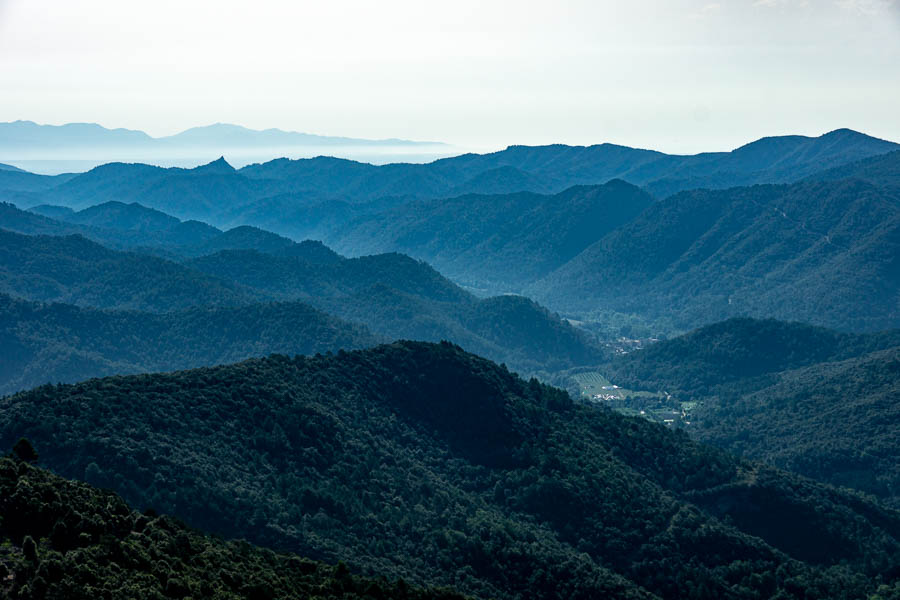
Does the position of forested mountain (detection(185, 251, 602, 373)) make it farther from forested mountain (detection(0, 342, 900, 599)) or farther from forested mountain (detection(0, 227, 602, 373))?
forested mountain (detection(0, 342, 900, 599))

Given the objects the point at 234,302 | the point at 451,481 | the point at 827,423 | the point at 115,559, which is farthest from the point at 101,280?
the point at 115,559

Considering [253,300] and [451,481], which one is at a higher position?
[253,300]

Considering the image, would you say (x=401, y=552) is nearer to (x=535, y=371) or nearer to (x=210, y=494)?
(x=210, y=494)

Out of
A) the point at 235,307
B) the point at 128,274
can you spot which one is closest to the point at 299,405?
the point at 235,307

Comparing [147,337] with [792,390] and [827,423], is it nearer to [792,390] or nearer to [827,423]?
[792,390]

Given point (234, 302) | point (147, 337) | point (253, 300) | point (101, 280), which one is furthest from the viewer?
point (101, 280)

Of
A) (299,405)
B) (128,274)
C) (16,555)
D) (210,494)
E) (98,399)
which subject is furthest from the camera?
(128,274)
